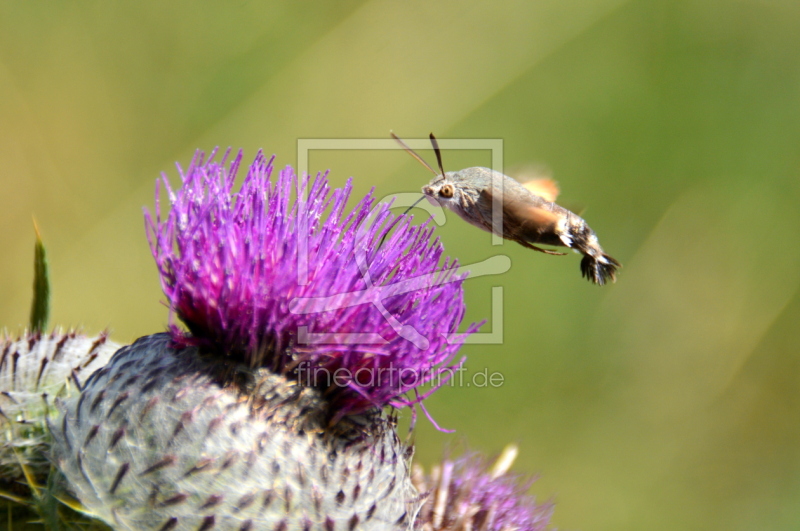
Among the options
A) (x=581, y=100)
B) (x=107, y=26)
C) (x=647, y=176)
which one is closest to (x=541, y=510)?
(x=647, y=176)

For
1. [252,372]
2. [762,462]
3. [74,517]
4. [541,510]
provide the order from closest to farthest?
[74,517] → [252,372] → [541,510] → [762,462]

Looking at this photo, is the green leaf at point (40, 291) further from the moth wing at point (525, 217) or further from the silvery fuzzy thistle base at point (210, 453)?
the moth wing at point (525, 217)

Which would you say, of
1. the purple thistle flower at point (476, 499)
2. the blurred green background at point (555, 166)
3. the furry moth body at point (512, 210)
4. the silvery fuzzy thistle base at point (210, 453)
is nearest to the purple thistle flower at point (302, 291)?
the silvery fuzzy thistle base at point (210, 453)

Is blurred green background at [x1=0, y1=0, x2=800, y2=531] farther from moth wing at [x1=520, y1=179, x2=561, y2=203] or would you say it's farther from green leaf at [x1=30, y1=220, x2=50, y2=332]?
green leaf at [x1=30, y1=220, x2=50, y2=332]

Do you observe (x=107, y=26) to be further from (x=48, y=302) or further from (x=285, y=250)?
(x=285, y=250)

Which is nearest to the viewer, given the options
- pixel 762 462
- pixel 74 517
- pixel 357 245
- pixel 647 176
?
pixel 74 517
